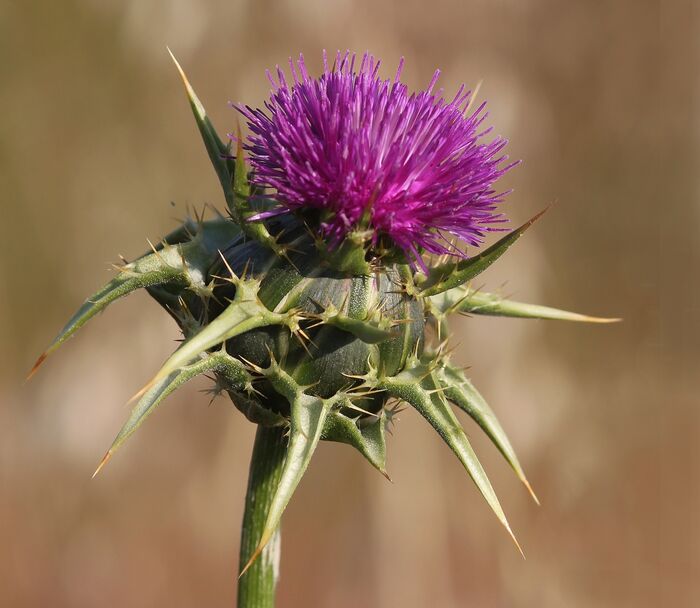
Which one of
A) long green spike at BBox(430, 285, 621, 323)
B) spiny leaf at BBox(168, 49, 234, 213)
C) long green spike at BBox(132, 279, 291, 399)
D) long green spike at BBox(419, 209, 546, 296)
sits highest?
spiny leaf at BBox(168, 49, 234, 213)

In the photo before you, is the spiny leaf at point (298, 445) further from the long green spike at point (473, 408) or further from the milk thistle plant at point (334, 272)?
the long green spike at point (473, 408)

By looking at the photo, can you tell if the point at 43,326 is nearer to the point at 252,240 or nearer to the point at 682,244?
the point at 252,240

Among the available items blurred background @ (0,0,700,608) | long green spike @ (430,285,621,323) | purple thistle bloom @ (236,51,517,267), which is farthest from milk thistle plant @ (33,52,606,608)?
blurred background @ (0,0,700,608)

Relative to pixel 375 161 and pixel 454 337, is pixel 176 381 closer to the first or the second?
pixel 375 161

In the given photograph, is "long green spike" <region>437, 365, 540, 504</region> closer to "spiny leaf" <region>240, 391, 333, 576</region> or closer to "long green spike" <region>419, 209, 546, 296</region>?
"long green spike" <region>419, 209, 546, 296</region>

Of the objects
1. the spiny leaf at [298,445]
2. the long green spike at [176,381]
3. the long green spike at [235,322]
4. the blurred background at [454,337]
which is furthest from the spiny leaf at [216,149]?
the blurred background at [454,337]

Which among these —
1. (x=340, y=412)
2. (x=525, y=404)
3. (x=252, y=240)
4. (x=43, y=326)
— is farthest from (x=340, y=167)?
(x=525, y=404)

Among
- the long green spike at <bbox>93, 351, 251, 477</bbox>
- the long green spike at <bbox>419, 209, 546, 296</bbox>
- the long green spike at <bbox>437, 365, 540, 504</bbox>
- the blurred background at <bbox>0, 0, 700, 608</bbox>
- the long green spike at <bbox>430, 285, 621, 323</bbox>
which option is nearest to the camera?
the long green spike at <bbox>93, 351, 251, 477</bbox>

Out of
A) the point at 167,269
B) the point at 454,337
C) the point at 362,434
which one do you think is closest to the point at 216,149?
the point at 167,269
